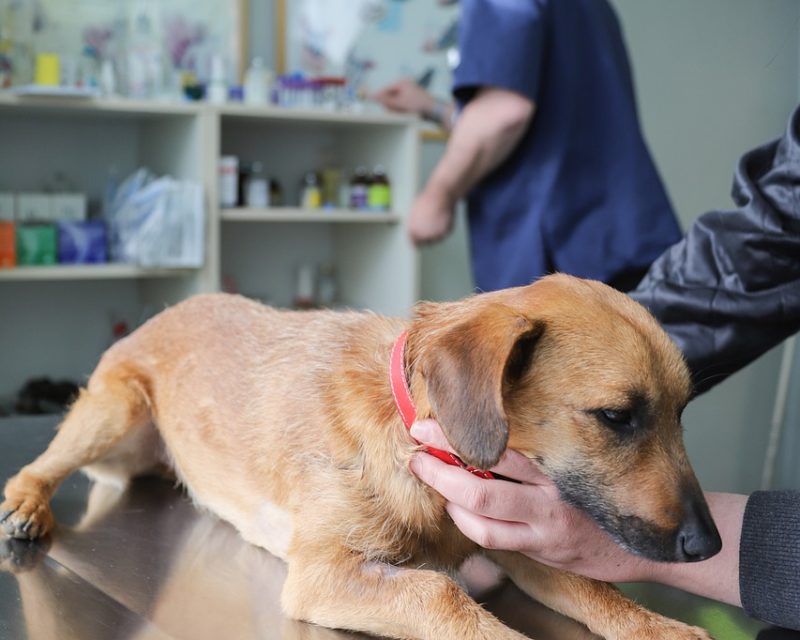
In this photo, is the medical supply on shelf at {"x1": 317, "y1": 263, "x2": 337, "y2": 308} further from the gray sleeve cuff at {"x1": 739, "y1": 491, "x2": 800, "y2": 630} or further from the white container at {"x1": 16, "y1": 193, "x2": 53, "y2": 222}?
the gray sleeve cuff at {"x1": 739, "y1": 491, "x2": 800, "y2": 630}

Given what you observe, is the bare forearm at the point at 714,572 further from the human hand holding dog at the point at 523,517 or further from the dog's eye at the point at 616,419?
the dog's eye at the point at 616,419

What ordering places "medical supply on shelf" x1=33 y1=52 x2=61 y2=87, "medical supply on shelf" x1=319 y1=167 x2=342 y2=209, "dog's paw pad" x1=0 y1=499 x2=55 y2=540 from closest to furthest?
"dog's paw pad" x1=0 y1=499 x2=55 y2=540
"medical supply on shelf" x1=33 y1=52 x2=61 y2=87
"medical supply on shelf" x1=319 y1=167 x2=342 y2=209

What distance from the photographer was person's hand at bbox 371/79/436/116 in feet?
11.7

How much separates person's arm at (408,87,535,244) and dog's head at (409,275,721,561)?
1.39m

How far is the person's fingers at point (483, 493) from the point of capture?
1015 millimetres

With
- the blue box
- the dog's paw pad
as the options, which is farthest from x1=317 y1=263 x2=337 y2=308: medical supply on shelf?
the dog's paw pad

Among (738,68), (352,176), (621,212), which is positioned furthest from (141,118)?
(738,68)

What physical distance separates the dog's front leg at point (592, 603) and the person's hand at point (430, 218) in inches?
64.3

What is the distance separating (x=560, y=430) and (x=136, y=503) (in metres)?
0.79

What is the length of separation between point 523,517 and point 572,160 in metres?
1.56

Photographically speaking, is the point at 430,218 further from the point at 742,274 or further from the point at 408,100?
the point at 742,274

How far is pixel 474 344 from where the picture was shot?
3.20 ft

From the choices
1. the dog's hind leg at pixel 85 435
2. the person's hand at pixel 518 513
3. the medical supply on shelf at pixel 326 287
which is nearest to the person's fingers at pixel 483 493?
the person's hand at pixel 518 513

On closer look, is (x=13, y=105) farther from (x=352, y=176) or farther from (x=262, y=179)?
(x=352, y=176)
